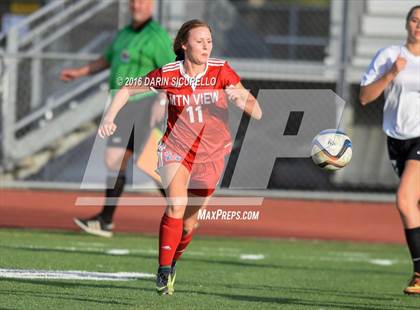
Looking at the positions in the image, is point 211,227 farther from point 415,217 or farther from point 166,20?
point 415,217

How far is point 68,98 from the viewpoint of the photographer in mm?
14797

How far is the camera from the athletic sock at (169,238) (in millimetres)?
6809

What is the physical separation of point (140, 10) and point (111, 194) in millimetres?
1917

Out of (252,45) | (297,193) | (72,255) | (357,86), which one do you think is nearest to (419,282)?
(72,255)

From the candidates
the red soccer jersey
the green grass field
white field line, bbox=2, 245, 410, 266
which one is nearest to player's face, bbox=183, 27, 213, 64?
the red soccer jersey

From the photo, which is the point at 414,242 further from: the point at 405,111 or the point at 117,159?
the point at 117,159

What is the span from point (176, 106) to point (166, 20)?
7.81 m

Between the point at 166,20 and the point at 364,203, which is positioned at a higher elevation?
the point at 166,20

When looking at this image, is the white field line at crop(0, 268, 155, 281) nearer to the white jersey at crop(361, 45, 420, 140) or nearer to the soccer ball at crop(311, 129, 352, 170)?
the soccer ball at crop(311, 129, 352, 170)

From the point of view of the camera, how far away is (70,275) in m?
7.91

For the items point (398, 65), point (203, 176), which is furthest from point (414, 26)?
point (203, 176)

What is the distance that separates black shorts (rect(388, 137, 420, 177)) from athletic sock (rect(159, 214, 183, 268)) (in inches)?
78.9

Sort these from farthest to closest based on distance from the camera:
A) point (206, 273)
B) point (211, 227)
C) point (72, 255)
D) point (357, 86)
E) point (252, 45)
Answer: point (252, 45) → point (357, 86) → point (211, 227) → point (72, 255) → point (206, 273)

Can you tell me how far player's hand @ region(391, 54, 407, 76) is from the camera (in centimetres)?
764
